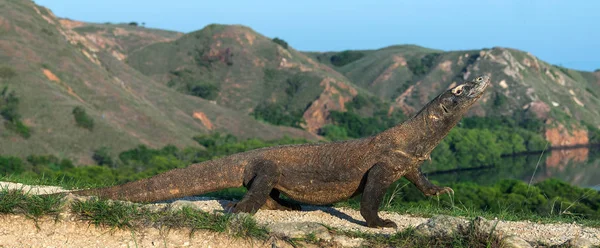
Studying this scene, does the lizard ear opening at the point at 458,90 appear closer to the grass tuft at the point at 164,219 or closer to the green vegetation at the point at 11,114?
the grass tuft at the point at 164,219

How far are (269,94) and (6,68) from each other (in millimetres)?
69530

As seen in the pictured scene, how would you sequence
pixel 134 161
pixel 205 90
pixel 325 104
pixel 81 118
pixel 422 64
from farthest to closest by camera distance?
pixel 422 64 → pixel 205 90 → pixel 325 104 → pixel 81 118 → pixel 134 161

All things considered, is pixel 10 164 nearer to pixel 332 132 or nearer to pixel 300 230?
pixel 300 230

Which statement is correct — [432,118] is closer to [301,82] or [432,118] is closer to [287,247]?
[287,247]

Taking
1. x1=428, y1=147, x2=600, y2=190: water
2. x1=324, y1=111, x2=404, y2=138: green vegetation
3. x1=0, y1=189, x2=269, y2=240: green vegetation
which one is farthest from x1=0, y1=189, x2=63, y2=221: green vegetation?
x1=324, y1=111, x2=404, y2=138: green vegetation

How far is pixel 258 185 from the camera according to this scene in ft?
32.6

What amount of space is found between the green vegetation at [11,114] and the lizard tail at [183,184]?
183 feet

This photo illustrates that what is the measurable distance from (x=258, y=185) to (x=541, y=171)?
8698 centimetres

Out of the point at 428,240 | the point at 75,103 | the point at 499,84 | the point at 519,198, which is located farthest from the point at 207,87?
the point at 428,240

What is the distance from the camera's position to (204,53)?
146000 millimetres

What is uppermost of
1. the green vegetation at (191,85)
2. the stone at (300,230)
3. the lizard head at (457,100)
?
the lizard head at (457,100)

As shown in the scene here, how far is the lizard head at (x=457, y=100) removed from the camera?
923 centimetres

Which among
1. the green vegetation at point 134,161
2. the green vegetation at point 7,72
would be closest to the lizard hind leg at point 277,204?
the green vegetation at point 134,161

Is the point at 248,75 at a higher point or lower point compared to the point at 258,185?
lower
